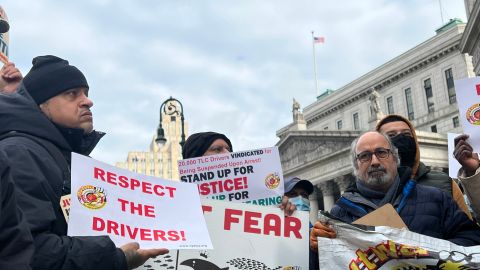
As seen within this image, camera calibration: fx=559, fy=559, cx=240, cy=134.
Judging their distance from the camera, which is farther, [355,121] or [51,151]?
[355,121]

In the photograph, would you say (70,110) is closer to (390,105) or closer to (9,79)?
(9,79)

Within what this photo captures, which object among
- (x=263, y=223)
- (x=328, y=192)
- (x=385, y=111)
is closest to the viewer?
(x=263, y=223)

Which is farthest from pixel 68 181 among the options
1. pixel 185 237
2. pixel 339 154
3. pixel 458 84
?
pixel 339 154

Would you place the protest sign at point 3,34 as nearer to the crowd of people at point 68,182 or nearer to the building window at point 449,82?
the crowd of people at point 68,182

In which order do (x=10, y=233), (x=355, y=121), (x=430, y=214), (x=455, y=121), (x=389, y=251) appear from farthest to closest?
(x=355, y=121)
(x=455, y=121)
(x=430, y=214)
(x=389, y=251)
(x=10, y=233)

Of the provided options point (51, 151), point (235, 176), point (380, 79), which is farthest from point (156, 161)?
point (51, 151)

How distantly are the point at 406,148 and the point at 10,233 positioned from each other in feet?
11.3

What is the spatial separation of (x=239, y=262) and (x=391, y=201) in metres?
1.08

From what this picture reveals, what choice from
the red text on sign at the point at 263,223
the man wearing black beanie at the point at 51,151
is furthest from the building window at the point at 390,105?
the man wearing black beanie at the point at 51,151

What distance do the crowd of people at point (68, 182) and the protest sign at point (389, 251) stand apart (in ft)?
0.32

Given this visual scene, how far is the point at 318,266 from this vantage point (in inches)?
144

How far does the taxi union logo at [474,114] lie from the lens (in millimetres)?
4383

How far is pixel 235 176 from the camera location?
443 centimetres

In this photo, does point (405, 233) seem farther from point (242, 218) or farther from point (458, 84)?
point (458, 84)
